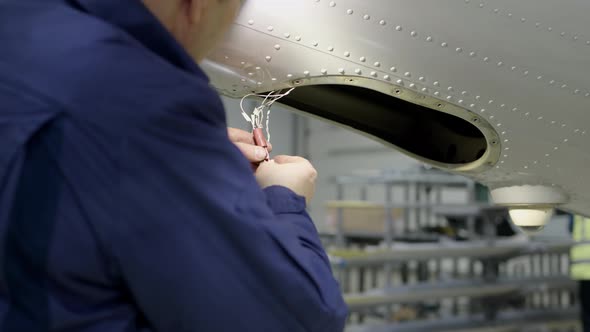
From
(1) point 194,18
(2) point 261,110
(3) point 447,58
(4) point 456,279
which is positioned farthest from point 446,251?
(1) point 194,18

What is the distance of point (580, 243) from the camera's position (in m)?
4.00

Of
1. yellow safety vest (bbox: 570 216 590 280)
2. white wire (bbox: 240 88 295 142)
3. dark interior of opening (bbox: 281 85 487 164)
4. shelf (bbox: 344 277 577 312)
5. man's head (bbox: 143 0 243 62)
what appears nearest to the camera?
man's head (bbox: 143 0 243 62)

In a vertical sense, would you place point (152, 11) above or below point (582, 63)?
above

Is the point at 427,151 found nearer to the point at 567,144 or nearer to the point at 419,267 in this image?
the point at 567,144

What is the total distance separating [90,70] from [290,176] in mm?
387

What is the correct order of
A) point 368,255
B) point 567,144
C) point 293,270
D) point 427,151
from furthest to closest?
point 368,255
point 427,151
point 567,144
point 293,270

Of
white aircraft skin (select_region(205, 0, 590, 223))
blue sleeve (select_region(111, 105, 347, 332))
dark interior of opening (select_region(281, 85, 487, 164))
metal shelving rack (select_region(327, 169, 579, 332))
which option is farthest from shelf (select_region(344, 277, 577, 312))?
blue sleeve (select_region(111, 105, 347, 332))

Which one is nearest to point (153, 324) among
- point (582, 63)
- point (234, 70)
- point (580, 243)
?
point (234, 70)

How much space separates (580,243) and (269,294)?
12.7ft

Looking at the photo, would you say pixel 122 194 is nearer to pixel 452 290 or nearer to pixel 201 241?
pixel 201 241

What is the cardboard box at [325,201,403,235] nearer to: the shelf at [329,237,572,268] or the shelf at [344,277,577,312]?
the shelf at [329,237,572,268]

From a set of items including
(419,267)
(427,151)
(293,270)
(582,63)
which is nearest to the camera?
(293,270)

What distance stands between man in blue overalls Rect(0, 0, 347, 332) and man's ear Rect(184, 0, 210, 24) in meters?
0.06

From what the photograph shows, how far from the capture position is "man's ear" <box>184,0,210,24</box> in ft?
2.57
